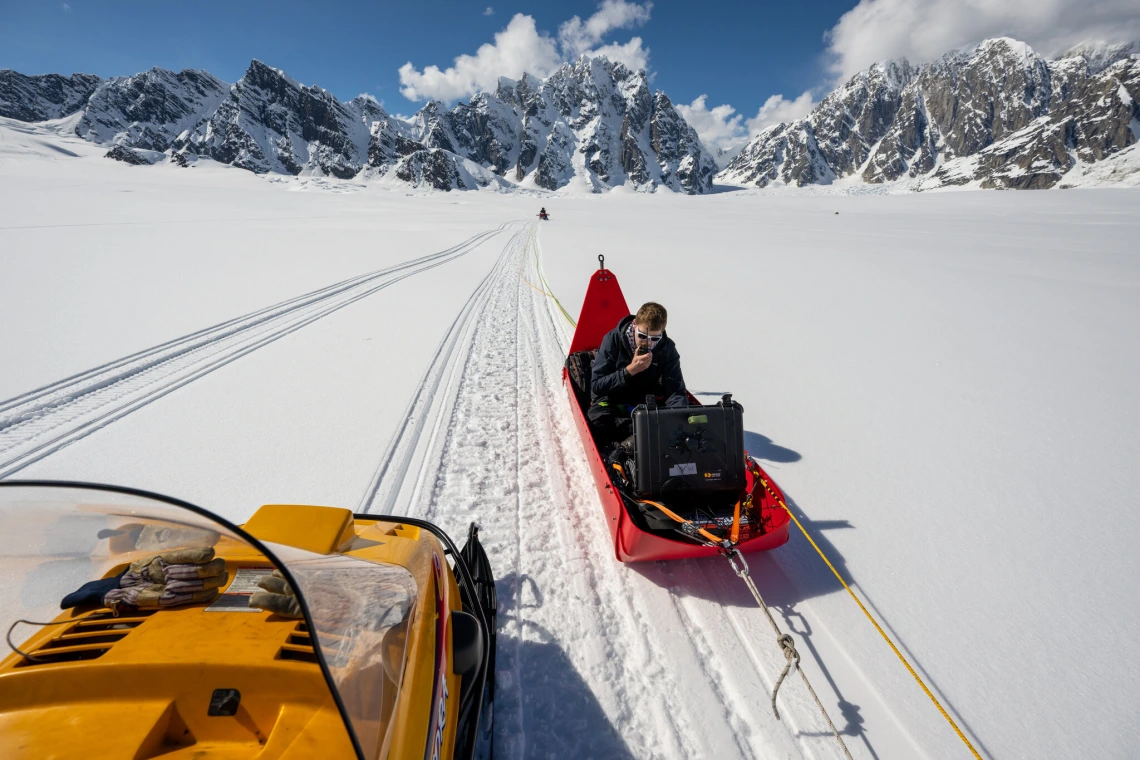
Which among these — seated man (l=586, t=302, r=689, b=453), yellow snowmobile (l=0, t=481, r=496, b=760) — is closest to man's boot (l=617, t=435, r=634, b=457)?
seated man (l=586, t=302, r=689, b=453)

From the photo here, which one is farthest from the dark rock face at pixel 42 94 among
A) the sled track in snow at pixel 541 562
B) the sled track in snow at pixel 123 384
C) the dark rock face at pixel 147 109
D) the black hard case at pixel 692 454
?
the black hard case at pixel 692 454

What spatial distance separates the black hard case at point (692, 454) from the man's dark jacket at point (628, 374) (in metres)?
0.74

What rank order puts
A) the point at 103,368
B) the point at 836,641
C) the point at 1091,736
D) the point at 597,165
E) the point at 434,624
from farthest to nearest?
1. the point at 597,165
2. the point at 103,368
3. the point at 836,641
4. the point at 1091,736
5. the point at 434,624

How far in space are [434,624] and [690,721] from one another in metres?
1.27

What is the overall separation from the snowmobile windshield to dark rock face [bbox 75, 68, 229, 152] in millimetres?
169120

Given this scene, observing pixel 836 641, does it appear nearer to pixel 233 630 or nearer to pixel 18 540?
pixel 233 630

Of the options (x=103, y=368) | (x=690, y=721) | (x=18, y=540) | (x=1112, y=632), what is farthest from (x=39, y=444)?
(x=1112, y=632)

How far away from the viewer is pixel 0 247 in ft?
36.9

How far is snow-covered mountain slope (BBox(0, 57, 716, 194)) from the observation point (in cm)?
12412

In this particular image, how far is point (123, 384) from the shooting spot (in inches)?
195

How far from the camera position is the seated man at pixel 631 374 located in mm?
3627

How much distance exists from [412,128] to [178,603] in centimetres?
18961

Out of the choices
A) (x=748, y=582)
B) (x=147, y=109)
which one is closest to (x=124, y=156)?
(x=147, y=109)

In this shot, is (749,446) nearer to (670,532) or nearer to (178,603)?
(670,532)
